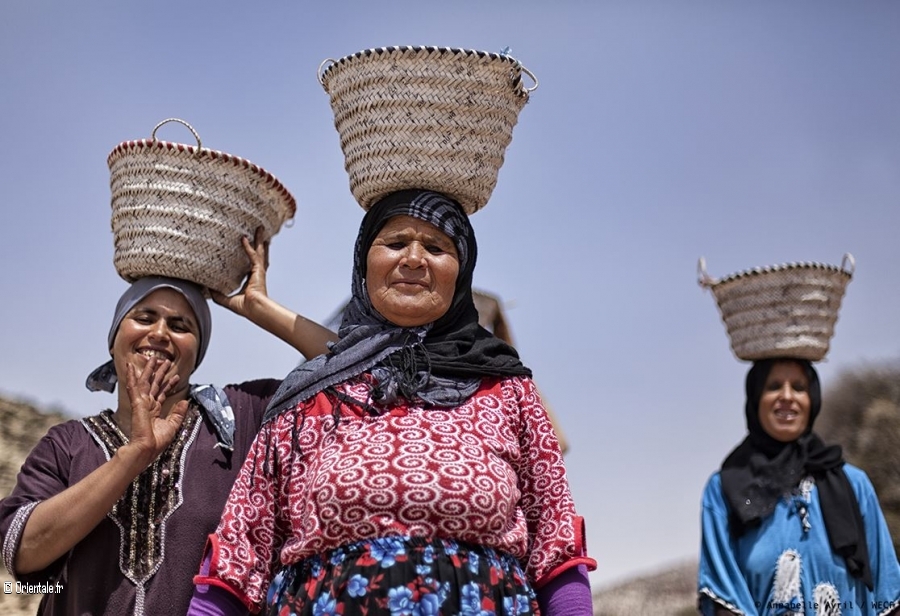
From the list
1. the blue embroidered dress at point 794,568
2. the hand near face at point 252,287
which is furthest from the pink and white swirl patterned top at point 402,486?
the blue embroidered dress at point 794,568

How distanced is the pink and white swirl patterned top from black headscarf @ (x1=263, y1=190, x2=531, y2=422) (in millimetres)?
48

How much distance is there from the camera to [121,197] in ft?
14.0

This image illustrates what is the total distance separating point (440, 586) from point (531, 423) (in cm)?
67

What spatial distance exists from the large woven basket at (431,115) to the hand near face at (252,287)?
87 cm

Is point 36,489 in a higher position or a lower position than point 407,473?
higher

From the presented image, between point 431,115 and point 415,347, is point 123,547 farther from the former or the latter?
point 431,115

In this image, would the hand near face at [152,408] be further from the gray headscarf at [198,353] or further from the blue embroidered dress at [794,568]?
the blue embroidered dress at [794,568]

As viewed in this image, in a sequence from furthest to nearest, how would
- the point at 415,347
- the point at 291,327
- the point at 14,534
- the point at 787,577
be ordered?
the point at 787,577
the point at 291,327
the point at 14,534
the point at 415,347

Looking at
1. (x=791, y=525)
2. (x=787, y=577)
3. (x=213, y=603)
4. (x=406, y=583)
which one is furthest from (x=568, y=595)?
(x=791, y=525)

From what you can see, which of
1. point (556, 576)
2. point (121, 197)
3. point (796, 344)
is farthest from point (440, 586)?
point (796, 344)

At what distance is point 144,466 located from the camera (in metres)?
3.79

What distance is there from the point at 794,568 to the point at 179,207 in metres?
3.78

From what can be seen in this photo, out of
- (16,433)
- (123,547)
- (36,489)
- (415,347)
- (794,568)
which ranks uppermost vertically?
(16,433)

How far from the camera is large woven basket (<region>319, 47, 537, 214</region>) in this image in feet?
11.7
